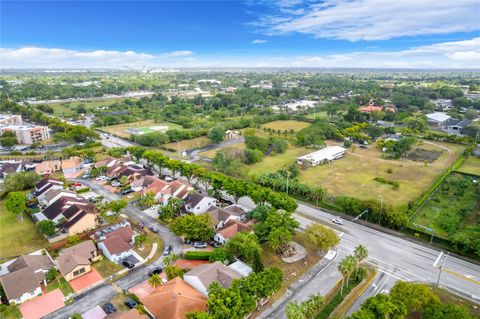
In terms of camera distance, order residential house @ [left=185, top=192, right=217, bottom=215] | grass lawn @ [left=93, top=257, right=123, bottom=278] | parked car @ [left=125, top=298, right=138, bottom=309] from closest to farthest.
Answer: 1. parked car @ [left=125, top=298, right=138, bottom=309]
2. grass lawn @ [left=93, top=257, right=123, bottom=278]
3. residential house @ [left=185, top=192, right=217, bottom=215]

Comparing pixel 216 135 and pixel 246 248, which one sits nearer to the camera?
pixel 246 248

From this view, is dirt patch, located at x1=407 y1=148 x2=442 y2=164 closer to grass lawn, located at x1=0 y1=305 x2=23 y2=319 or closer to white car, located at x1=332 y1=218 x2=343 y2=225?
white car, located at x1=332 y1=218 x2=343 y2=225

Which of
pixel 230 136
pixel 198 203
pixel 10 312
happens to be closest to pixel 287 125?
pixel 230 136

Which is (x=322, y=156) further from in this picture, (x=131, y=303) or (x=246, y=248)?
(x=131, y=303)

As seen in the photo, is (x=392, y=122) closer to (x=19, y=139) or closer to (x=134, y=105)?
(x=134, y=105)

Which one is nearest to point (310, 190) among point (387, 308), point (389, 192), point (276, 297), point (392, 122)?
point (389, 192)

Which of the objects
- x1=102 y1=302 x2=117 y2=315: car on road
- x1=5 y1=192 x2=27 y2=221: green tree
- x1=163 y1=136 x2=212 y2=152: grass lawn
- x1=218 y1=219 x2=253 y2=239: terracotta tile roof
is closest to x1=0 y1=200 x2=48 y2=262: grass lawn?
x1=5 y1=192 x2=27 y2=221: green tree

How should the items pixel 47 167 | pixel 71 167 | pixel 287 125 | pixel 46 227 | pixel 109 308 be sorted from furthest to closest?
pixel 287 125 < pixel 47 167 < pixel 71 167 < pixel 46 227 < pixel 109 308

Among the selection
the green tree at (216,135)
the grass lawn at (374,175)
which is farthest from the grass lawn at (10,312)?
the green tree at (216,135)
